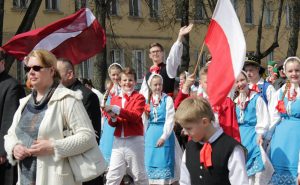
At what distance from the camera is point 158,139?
1001cm

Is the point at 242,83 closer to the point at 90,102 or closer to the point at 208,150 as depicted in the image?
the point at 90,102

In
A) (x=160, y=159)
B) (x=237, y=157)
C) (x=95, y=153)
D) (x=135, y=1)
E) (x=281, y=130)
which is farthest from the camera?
(x=135, y=1)

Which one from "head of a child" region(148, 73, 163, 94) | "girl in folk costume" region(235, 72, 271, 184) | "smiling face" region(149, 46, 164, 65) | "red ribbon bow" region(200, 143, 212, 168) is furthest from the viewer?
"head of a child" region(148, 73, 163, 94)

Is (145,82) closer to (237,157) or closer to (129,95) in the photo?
(129,95)

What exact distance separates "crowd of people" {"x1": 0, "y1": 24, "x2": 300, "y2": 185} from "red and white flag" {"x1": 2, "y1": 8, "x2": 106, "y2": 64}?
638mm

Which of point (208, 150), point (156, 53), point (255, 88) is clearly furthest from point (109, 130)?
point (208, 150)

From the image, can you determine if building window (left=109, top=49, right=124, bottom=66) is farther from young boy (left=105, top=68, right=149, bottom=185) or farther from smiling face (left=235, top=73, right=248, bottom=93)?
smiling face (left=235, top=73, right=248, bottom=93)

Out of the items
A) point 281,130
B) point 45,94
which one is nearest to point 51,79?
point 45,94

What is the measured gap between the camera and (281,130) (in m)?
8.02

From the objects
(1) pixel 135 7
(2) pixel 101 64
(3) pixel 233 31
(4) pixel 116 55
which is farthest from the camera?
(1) pixel 135 7

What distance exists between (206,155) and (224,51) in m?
2.05

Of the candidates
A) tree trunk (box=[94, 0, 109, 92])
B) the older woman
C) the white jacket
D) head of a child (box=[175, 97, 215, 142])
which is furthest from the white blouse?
tree trunk (box=[94, 0, 109, 92])

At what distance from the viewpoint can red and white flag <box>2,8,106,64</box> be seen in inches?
321

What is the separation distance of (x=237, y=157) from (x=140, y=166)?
4.67 metres
